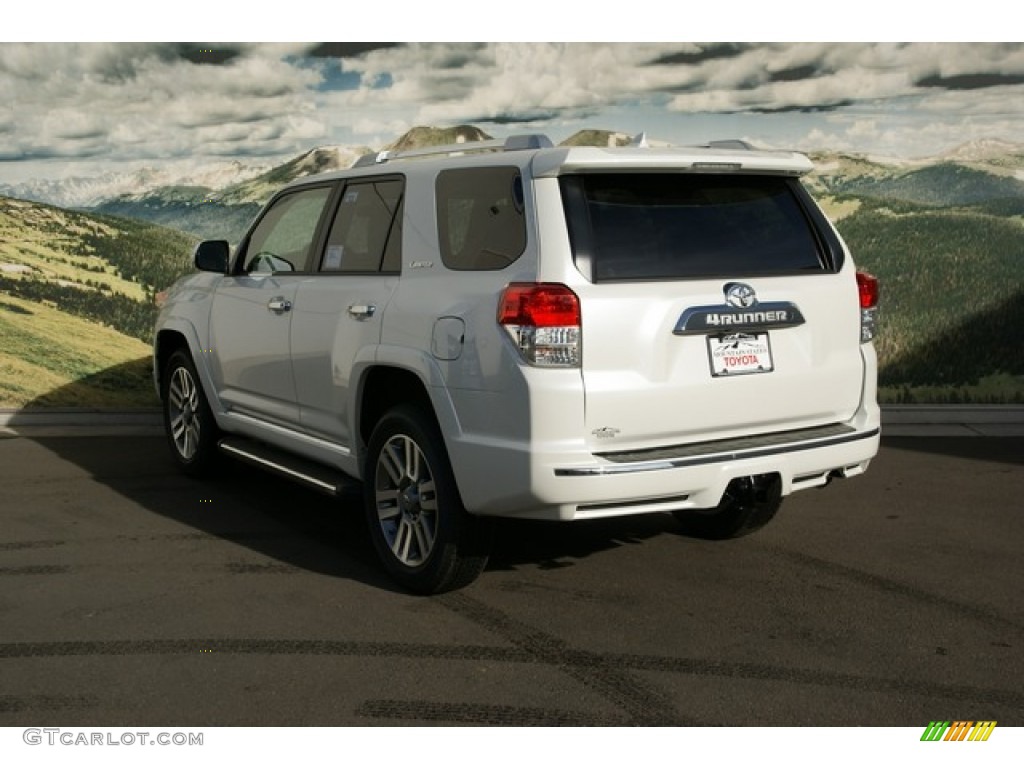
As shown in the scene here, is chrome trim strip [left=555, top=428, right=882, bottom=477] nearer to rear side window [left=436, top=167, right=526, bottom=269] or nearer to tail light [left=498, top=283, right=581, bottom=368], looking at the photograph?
tail light [left=498, top=283, right=581, bottom=368]

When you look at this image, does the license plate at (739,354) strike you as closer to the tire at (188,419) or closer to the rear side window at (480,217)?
the rear side window at (480,217)

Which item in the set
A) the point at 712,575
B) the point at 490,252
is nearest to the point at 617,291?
the point at 490,252

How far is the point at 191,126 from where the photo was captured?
11.0 metres

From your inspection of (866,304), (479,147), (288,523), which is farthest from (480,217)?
(288,523)

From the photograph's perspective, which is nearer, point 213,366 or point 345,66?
point 213,366

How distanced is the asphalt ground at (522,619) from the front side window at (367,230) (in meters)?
1.44

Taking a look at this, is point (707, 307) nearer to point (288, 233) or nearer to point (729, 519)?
point (729, 519)

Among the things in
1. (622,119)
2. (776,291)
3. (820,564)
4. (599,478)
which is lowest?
(820,564)

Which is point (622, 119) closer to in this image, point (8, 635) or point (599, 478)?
point (599, 478)

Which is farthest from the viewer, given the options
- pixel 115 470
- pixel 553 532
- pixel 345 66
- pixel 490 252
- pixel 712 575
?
pixel 345 66

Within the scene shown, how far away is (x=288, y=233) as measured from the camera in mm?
7039

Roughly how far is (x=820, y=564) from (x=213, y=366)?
3.69 m

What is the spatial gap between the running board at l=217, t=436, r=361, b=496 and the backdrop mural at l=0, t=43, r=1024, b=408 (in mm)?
3885

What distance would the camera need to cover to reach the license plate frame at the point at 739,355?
5113mm
